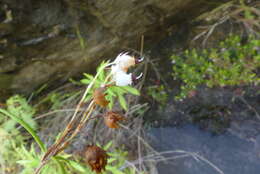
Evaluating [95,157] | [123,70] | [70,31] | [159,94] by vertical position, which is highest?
[70,31]

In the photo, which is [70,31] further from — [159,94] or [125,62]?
[125,62]

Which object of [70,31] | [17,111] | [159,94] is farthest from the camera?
[159,94]

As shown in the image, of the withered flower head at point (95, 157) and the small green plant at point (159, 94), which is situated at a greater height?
the withered flower head at point (95, 157)

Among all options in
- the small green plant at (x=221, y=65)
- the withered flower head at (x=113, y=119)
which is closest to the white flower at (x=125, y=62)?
the withered flower head at (x=113, y=119)

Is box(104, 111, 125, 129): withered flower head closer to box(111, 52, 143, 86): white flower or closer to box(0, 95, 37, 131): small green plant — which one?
box(111, 52, 143, 86): white flower

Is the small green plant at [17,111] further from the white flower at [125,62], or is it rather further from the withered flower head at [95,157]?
the white flower at [125,62]

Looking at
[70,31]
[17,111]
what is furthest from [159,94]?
[17,111]
